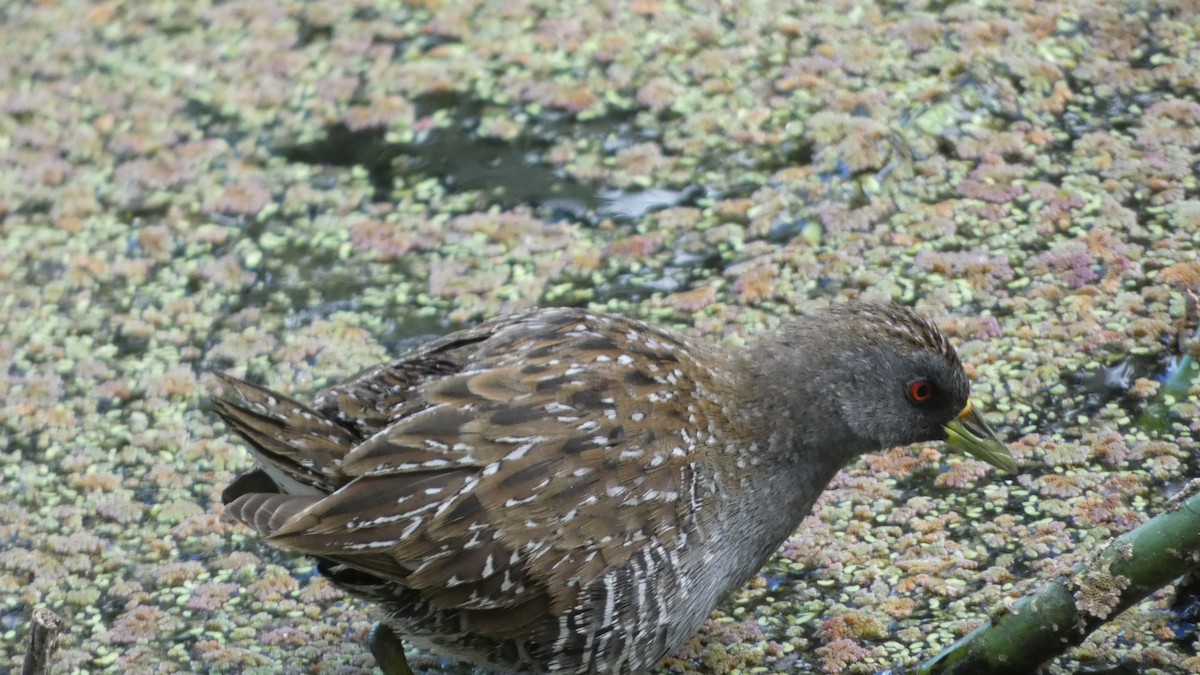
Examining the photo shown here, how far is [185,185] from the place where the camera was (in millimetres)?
6809

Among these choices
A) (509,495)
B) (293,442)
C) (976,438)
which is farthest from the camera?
(976,438)

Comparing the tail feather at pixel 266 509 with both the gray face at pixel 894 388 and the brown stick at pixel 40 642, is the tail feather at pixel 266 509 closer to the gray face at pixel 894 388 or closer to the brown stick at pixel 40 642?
the brown stick at pixel 40 642

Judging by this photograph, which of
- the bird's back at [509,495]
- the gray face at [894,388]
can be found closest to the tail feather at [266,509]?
the bird's back at [509,495]

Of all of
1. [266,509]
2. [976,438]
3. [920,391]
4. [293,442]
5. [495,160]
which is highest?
[293,442]

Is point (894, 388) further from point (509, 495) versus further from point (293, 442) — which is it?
point (293, 442)

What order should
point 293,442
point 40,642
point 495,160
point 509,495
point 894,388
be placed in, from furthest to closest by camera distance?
point 495,160 < point 894,388 < point 293,442 < point 509,495 < point 40,642

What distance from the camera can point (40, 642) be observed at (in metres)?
3.46

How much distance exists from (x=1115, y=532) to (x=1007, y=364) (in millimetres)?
928

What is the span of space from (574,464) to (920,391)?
1.10 m

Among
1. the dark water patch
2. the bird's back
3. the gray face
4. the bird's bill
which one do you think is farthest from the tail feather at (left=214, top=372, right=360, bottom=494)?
the dark water patch

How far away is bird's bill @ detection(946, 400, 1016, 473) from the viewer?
4.39m

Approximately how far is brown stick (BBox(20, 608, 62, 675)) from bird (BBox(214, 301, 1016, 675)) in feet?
1.90

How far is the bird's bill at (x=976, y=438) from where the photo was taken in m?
4.39

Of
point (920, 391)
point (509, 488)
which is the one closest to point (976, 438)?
point (920, 391)
